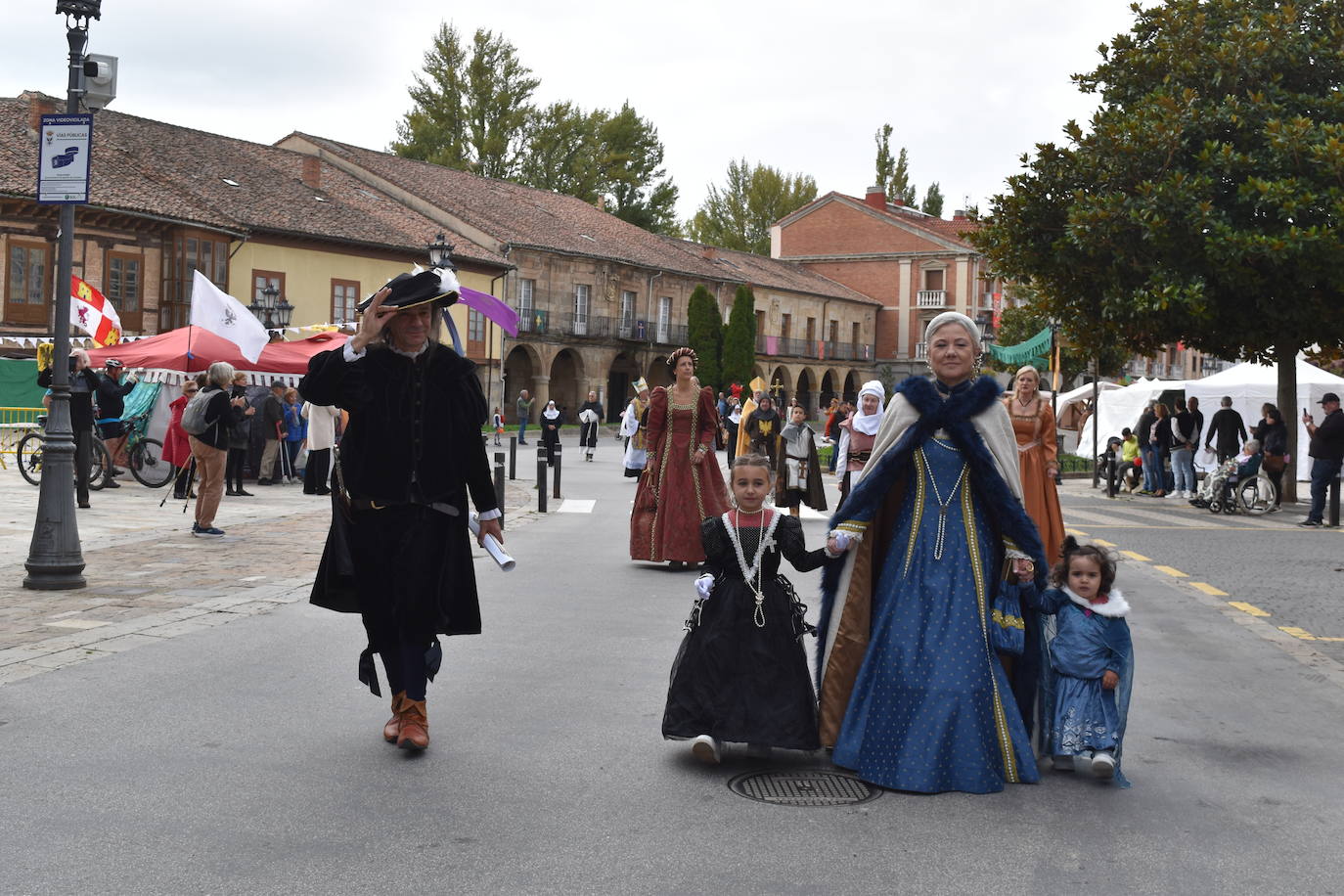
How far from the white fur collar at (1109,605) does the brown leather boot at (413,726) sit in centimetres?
260

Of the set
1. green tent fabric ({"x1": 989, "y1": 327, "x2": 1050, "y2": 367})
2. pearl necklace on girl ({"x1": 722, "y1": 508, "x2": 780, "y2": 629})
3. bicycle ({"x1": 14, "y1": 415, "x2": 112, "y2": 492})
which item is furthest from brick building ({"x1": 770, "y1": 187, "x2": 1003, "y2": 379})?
pearl necklace on girl ({"x1": 722, "y1": 508, "x2": 780, "y2": 629})

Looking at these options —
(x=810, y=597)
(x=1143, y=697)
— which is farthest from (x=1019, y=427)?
(x=1143, y=697)

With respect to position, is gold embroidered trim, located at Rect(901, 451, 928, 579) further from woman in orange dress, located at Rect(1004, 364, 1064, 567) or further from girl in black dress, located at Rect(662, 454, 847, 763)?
woman in orange dress, located at Rect(1004, 364, 1064, 567)

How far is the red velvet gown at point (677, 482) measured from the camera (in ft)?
36.7

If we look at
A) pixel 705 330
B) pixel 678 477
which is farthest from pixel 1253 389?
pixel 705 330

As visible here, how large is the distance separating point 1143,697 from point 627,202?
218 feet

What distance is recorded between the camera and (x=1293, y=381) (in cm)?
2189

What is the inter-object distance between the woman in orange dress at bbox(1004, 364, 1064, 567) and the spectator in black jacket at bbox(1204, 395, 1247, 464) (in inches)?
481

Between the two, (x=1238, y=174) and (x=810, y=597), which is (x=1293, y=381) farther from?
(x=810, y=597)

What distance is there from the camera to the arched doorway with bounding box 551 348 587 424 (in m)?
57.3

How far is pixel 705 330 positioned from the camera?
61.0 meters

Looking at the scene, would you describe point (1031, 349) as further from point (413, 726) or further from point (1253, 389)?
point (413, 726)

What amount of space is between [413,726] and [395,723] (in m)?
0.17

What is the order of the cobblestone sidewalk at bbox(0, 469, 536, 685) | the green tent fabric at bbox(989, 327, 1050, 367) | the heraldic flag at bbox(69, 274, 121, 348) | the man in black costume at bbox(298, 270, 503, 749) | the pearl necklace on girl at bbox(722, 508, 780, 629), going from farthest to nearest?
the green tent fabric at bbox(989, 327, 1050, 367)
the heraldic flag at bbox(69, 274, 121, 348)
the cobblestone sidewalk at bbox(0, 469, 536, 685)
the pearl necklace on girl at bbox(722, 508, 780, 629)
the man in black costume at bbox(298, 270, 503, 749)
